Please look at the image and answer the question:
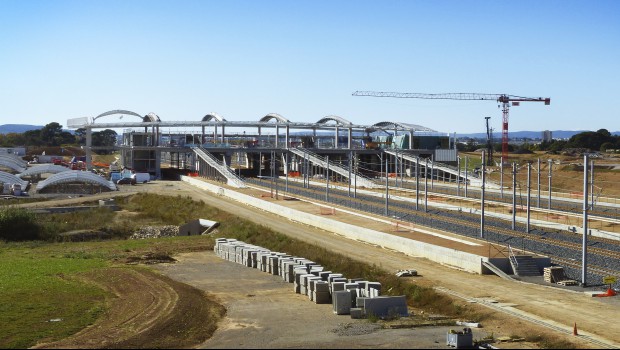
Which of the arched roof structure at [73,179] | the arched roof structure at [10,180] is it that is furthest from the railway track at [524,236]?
the arched roof structure at [10,180]

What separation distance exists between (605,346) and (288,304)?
13498mm

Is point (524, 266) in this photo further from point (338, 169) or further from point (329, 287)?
point (338, 169)

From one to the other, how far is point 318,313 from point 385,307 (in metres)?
3.02

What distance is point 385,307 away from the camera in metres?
28.6

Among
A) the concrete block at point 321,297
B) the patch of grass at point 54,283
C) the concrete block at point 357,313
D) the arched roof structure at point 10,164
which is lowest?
the patch of grass at point 54,283

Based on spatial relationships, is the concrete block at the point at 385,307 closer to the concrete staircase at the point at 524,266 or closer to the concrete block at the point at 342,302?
the concrete block at the point at 342,302

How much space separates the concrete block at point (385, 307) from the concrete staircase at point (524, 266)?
34.8 ft

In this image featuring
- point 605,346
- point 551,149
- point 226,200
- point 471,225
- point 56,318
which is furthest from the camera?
point 551,149

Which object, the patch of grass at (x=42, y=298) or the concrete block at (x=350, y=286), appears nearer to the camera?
the patch of grass at (x=42, y=298)

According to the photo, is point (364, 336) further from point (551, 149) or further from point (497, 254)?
point (551, 149)

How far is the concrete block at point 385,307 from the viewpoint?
2855 cm

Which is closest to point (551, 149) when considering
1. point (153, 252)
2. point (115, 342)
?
point (153, 252)

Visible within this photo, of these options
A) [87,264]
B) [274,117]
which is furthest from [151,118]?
[87,264]

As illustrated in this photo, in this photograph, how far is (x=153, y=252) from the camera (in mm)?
50250
